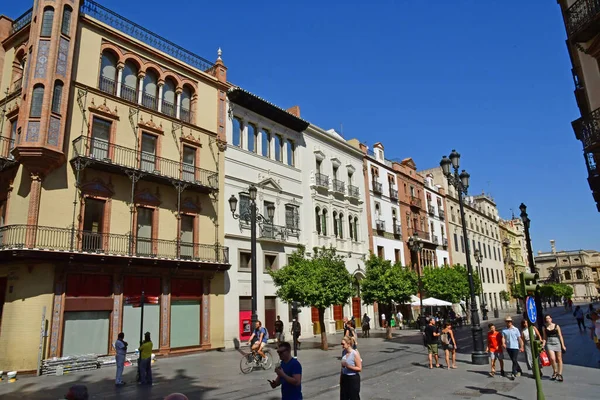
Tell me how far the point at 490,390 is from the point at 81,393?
9.64m

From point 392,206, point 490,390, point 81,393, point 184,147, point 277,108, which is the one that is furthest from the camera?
point 392,206

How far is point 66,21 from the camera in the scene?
63.0 feet

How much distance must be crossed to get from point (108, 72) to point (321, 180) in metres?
16.6

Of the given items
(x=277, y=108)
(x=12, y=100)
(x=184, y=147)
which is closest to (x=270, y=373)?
(x=184, y=147)

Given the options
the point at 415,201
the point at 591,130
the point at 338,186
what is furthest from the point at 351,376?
the point at 415,201

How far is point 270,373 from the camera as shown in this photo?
1436 centimetres

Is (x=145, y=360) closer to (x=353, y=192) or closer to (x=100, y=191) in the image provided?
(x=100, y=191)

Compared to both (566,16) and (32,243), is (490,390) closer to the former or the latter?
(566,16)

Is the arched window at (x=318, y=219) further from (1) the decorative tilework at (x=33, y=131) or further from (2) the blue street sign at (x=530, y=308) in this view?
(2) the blue street sign at (x=530, y=308)

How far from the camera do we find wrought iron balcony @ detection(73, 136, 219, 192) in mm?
18891

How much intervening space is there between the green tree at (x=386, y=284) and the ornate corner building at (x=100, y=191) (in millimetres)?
9339

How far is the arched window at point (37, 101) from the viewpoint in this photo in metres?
17.7

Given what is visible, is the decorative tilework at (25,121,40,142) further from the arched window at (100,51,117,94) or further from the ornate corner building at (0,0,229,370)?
the arched window at (100,51,117,94)

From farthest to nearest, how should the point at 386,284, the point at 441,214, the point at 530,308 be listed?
the point at 441,214, the point at 386,284, the point at 530,308
